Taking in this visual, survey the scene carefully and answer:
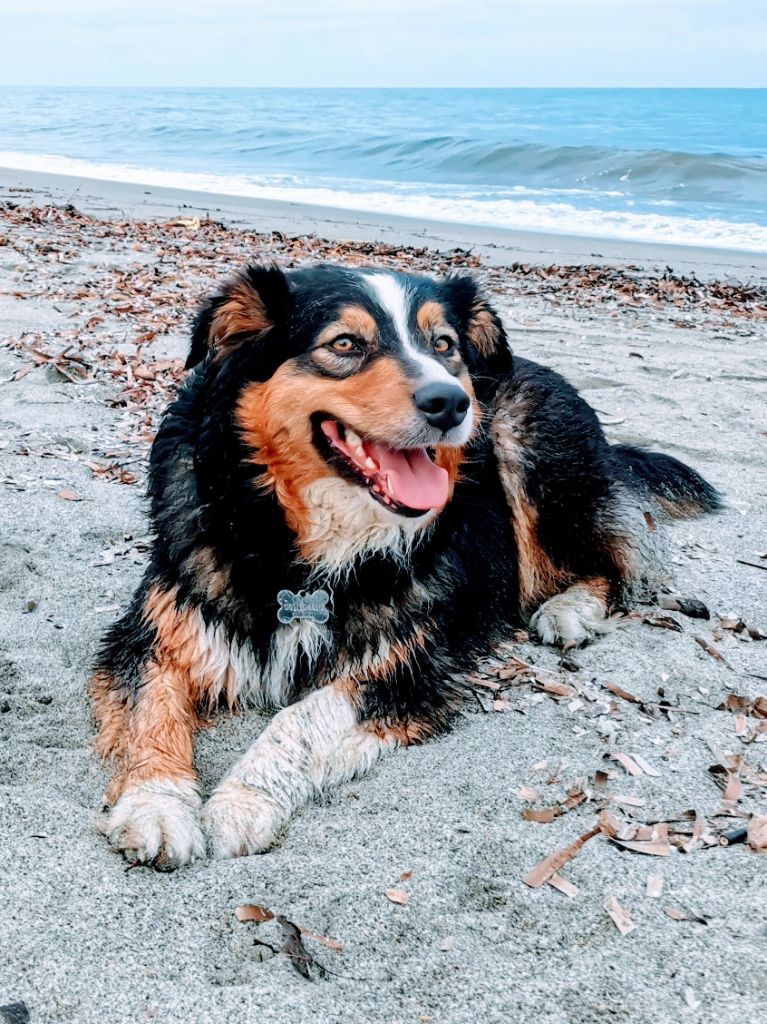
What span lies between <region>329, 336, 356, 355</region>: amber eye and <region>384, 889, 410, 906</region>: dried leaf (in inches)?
66.4

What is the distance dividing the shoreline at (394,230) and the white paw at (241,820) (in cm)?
1078

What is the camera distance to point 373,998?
2193 mm

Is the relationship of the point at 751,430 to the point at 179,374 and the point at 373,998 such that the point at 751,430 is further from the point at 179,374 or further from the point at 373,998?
the point at 373,998

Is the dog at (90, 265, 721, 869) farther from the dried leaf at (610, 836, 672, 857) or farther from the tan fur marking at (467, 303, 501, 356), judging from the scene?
the dried leaf at (610, 836, 672, 857)

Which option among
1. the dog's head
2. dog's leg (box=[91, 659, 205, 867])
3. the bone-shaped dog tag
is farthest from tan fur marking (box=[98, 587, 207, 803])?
the dog's head

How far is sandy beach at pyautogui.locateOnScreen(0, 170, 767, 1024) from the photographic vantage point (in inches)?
87.3

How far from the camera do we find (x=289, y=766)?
3.05 meters

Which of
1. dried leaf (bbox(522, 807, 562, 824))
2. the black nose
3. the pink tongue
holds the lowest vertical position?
dried leaf (bbox(522, 807, 562, 824))

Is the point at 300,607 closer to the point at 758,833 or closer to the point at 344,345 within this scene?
the point at 344,345

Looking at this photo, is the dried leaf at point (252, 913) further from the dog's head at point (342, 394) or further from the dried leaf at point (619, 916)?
the dog's head at point (342, 394)

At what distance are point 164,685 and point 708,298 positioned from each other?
9239 millimetres

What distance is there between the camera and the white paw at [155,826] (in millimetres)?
2658

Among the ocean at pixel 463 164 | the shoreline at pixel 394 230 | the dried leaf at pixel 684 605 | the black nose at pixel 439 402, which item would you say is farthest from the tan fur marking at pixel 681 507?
the ocean at pixel 463 164

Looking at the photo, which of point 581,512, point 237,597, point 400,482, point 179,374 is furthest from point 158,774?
point 179,374
